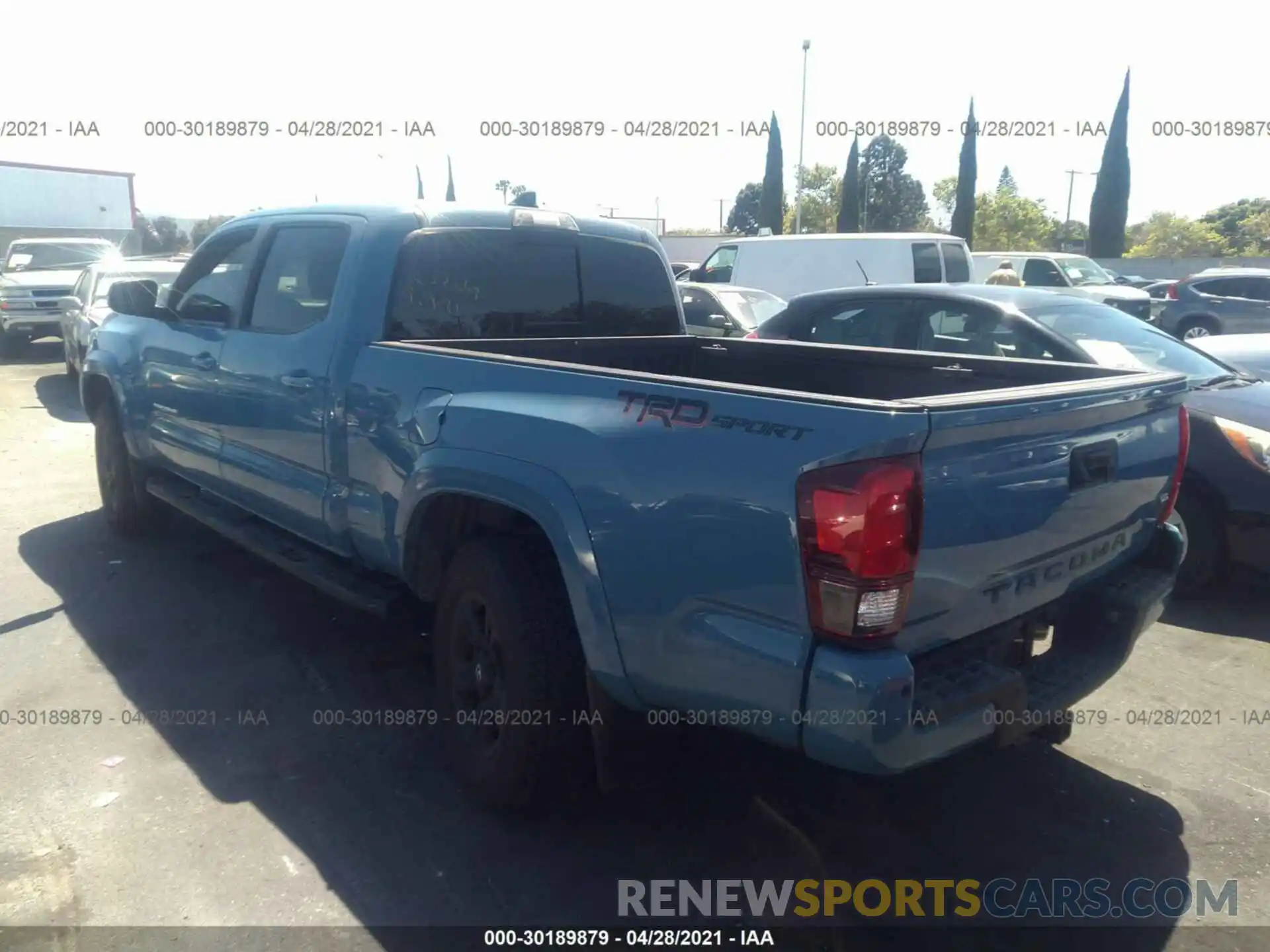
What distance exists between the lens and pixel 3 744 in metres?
4.07

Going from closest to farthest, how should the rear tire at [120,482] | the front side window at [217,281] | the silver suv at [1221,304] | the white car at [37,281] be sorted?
the front side window at [217,281] < the rear tire at [120,482] < the white car at [37,281] < the silver suv at [1221,304]

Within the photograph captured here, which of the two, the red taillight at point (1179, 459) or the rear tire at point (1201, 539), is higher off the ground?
→ the red taillight at point (1179, 459)

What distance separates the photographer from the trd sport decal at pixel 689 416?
8.23 feet

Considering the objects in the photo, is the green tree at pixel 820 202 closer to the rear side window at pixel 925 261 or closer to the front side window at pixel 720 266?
the front side window at pixel 720 266

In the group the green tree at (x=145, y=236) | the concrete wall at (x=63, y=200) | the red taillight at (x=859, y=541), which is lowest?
the red taillight at (x=859, y=541)

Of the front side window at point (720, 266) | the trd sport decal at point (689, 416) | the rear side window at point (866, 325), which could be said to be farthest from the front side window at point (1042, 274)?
the trd sport decal at point (689, 416)

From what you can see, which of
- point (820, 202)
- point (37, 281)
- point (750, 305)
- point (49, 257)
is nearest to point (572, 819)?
point (750, 305)

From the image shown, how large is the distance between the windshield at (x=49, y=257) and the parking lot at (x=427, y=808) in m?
16.4

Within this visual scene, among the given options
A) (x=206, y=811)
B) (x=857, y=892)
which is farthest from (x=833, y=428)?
(x=206, y=811)

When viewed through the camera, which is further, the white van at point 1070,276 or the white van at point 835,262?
the white van at point 1070,276

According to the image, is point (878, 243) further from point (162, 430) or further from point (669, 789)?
point (669, 789)

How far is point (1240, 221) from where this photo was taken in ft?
219

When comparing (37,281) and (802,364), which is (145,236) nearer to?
(37,281)

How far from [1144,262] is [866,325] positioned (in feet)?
122
